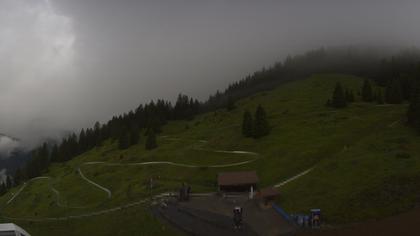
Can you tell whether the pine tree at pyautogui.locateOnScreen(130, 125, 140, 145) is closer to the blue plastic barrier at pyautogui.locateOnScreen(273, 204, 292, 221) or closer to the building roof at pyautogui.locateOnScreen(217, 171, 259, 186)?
the building roof at pyautogui.locateOnScreen(217, 171, 259, 186)

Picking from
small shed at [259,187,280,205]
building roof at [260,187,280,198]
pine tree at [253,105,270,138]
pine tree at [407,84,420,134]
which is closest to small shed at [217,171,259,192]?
→ building roof at [260,187,280,198]

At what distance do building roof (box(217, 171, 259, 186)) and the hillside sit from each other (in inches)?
149

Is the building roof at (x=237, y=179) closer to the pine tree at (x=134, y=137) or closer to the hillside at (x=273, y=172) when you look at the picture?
the hillside at (x=273, y=172)

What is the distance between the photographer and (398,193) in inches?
1993

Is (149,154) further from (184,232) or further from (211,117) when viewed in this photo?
(184,232)

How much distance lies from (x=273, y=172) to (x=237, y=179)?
33.8 feet

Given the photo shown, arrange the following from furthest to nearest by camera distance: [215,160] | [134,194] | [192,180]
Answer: [215,160]
[192,180]
[134,194]

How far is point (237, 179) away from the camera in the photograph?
71312 millimetres

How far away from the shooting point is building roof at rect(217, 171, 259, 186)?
70.1 meters

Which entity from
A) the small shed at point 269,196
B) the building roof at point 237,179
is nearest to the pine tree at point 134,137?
the building roof at point 237,179

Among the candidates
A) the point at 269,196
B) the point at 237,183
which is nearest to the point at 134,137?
the point at 237,183

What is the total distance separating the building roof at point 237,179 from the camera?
70.1 meters

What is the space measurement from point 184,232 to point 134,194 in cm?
3058

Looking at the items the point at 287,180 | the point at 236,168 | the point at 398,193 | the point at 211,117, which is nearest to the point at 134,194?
the point at 236,168
